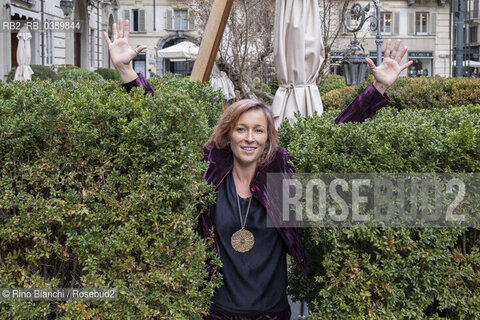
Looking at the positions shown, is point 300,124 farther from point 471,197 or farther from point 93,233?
point 93,233

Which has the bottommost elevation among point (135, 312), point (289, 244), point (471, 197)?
point (135, 312)

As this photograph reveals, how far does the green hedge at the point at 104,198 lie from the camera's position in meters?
2.60

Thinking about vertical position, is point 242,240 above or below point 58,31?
below

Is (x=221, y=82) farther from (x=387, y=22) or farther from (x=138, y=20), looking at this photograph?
(x=138, y=20)

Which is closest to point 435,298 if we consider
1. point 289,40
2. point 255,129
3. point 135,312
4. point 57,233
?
point 255,129

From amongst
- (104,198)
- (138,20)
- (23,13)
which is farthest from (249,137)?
(138,20)

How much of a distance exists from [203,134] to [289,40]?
2.93 meters

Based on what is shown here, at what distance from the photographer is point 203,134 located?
286cm

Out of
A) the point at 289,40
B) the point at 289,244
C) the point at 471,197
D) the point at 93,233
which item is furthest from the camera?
the point at 289,40

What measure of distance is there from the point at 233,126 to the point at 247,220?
552 mm

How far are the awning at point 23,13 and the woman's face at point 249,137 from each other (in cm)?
2271

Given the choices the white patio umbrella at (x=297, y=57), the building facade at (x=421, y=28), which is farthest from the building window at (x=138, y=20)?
the white patio umbrella at (x=297, y=57)

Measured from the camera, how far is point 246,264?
311 centimetres

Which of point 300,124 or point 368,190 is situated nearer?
point 368,190
